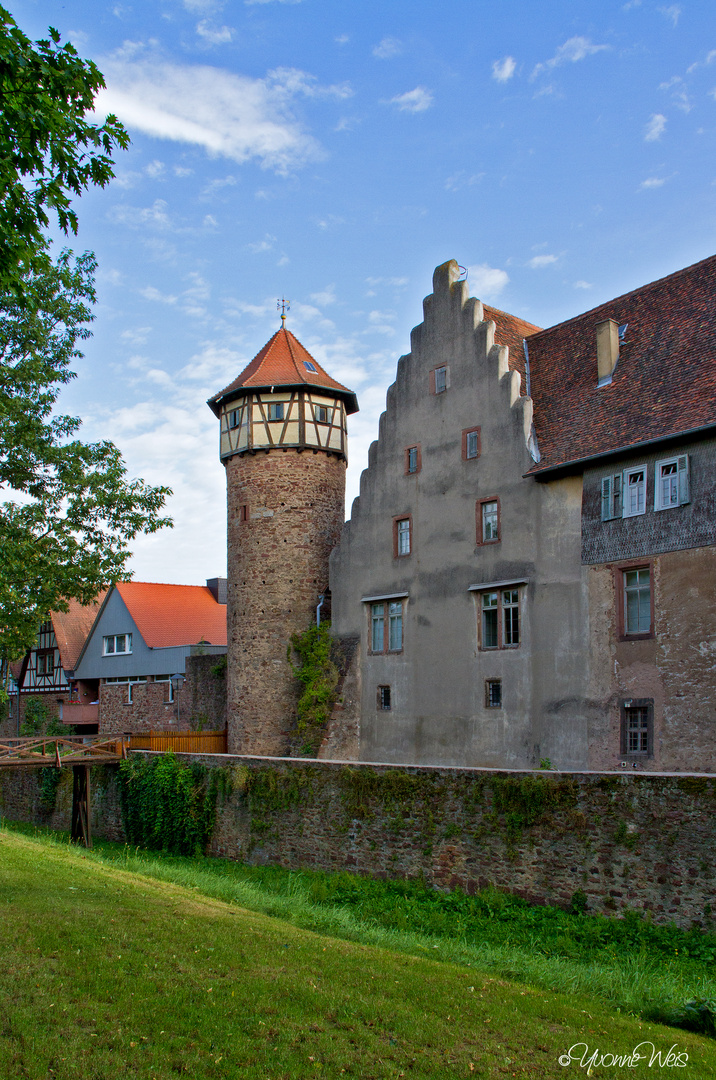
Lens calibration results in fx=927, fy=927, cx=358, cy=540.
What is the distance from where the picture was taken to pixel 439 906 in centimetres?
1616

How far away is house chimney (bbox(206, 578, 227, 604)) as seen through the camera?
45562 mm

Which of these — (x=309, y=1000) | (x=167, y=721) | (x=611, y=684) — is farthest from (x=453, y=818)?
(x=167, y=721)

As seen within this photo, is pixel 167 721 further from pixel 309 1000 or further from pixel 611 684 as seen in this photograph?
pixel 309 1000

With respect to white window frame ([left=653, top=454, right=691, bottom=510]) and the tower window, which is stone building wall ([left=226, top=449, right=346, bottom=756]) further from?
white window frame ([left=653, top=454, right=691, bottom=510])

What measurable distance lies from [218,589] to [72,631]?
7985 mm

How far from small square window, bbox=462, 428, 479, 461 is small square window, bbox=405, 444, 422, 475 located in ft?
5.51

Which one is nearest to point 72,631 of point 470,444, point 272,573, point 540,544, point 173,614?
point 173,614

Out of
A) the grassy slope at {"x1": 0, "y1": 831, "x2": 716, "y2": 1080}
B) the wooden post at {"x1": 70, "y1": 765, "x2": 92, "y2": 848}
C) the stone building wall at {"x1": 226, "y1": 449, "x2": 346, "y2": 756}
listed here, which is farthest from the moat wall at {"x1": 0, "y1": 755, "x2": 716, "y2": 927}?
the wooden post at {"x1": 70, "y1": 765, "x2": 92, "y2": 848}

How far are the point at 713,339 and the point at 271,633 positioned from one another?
570 inches

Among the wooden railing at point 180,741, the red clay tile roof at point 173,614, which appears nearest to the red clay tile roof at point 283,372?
the wooden railing at point 180,741

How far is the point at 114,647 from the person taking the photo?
4259 centimetres

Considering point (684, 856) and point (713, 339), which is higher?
point (713, 339)

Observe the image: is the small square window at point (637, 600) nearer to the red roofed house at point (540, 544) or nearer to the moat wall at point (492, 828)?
the red roofed house at point (540, 544)

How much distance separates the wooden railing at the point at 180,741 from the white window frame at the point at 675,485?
48.7 ft
